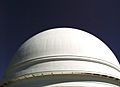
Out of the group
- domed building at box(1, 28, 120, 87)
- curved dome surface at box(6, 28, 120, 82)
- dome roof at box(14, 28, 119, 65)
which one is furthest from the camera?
dome roof at box(14, 28, 119, 65)

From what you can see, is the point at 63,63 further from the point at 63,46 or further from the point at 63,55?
the point at 63,46

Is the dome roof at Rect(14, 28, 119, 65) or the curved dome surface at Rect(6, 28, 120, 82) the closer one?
the curved dome surface at Rect(6, 28, 120, 82)

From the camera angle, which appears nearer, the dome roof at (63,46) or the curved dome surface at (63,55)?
the curved dome surface at (63,55)

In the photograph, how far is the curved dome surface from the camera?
30.5 m

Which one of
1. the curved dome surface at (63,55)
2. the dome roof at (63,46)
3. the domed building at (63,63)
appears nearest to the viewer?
the domed building at (63,63)

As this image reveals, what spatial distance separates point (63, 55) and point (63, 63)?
0.76 metres

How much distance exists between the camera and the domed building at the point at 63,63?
2888 centimetres

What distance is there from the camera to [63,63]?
3044 centimetres

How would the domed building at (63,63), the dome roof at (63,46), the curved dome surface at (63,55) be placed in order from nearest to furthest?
1. the domed building at (63,63)
2. the curved dome surface at (63,55)
3. the dome roof at (63,46)

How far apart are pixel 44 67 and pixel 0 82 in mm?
3930

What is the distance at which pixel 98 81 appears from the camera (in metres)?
29.1

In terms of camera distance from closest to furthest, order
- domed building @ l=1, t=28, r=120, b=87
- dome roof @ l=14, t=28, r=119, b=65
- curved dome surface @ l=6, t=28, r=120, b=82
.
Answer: domed building @ l=1, t=28, r=120, b=87, curved dome surface @ l=6, t=28, r=120, b=82, dome roof @ l=14, t=28, r=119, b=65

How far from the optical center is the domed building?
94.7ft

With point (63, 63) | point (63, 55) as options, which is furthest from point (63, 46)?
point (63, 63)
